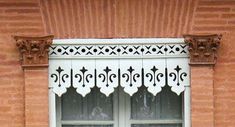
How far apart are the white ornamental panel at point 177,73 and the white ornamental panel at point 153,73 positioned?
6 cm

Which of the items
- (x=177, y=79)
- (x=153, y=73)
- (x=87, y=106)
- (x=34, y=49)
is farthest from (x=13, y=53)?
(x=177, y=79)

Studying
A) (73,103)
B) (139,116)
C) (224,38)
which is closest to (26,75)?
(73,103)

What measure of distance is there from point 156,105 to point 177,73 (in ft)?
1.34

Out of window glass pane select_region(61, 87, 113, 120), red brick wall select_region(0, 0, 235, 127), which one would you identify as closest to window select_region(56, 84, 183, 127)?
window glass pane select_region(61, 87, 113, 120)

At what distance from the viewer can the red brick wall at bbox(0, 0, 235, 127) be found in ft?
21.9

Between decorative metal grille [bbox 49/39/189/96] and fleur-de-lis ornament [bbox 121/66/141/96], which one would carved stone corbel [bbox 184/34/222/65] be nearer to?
decorative metal grille [bbox 49/39/189/96]

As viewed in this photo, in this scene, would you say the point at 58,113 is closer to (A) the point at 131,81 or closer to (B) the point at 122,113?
(B) the point at 122,113

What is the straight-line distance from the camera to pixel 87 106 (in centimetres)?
694

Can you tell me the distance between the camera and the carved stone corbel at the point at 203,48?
21.6 feet

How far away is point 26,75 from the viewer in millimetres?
6676

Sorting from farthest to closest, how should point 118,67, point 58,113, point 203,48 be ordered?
point 58,113, point 118,67, point 203,48

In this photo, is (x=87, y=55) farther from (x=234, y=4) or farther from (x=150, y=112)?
(x=234, y=4)

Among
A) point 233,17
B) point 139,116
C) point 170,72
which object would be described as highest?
point 233,17

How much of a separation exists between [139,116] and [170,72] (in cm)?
55
